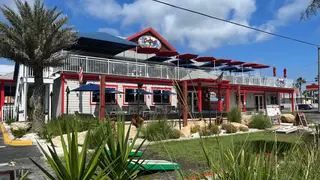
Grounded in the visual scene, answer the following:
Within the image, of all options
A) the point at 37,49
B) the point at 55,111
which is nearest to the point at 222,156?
the point at 37,49

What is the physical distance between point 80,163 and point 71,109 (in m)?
18.3

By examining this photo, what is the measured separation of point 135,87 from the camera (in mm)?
22781

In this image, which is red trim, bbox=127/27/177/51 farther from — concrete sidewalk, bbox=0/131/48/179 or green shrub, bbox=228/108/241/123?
concrete sidewalk, bbox=0/131/48/179

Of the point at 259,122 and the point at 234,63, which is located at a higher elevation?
the point at 234,63

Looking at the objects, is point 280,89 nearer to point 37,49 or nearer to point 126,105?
point 126,105

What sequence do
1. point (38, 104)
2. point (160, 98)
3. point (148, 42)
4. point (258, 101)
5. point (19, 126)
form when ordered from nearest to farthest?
point (19, 126) → point (38, 104) → point (160, 98) → point (148, 42) → point (258, 101)

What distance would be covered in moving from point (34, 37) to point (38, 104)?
3.41 meters

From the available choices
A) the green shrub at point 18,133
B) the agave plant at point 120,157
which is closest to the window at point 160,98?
the green shrub at point 18,133

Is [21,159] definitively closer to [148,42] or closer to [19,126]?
[19,126]

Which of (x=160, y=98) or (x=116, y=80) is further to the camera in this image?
(x=160, y=98)

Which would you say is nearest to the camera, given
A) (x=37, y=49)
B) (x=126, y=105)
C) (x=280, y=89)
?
(x=37, y=49)

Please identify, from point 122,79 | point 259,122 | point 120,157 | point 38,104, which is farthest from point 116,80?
point 120,157

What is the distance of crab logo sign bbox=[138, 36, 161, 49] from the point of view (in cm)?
3041

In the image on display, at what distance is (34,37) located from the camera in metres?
14.1
